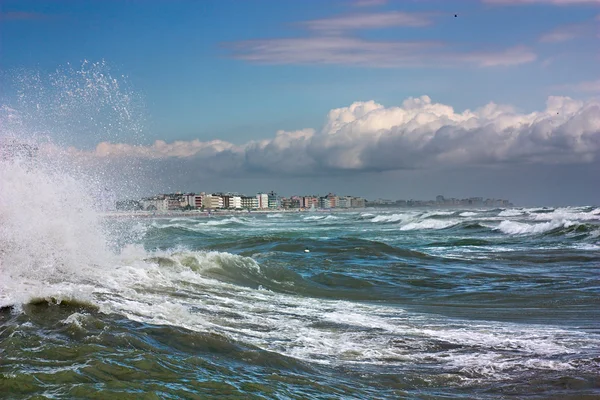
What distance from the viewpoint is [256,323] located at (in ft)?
32.6

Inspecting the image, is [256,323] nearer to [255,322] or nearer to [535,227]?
[255,322]

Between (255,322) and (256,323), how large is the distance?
0.08 meters

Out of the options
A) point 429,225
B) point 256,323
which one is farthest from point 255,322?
point 429,225

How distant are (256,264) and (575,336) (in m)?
10.4

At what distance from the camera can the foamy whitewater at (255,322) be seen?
654cm

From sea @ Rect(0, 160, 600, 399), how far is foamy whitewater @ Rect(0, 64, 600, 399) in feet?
0.11

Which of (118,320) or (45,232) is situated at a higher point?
(45,232)

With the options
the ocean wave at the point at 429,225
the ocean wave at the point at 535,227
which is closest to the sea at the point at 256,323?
the ocean wave at the point at 535,227

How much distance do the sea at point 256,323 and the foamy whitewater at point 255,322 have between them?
3 cm

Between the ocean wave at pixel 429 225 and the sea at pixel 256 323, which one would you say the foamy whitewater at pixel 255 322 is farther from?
the ocean wave at pixel 429 225

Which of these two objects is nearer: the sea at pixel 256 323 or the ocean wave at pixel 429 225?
the sea at pixel 256 323

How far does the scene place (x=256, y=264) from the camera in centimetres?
1845

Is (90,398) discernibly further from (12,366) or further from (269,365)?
(269,365)

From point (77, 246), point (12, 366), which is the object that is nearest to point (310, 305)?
point (77, 246)
